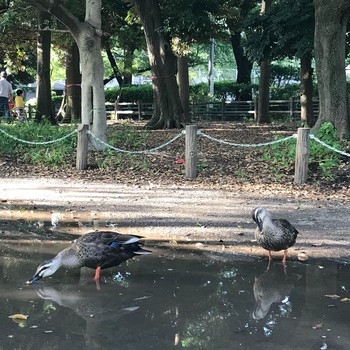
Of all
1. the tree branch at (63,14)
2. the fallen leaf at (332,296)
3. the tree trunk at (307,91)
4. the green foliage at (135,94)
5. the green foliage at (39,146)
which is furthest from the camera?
the green foliage at (135,94)

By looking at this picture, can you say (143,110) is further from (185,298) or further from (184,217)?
(185,298)

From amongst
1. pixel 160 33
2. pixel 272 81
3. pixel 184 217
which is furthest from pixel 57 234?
pixel 272 81

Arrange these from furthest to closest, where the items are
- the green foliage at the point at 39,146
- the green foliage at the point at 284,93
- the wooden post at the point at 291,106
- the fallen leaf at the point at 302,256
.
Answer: the green foliage at the point at 284,93
the wooden post at the point at 291,106
the green foliage at the point at 39,146
the fallen leaf at the point at 302,256

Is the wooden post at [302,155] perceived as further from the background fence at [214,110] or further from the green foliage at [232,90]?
the green foliage at [232,90]

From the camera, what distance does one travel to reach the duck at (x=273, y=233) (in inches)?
243

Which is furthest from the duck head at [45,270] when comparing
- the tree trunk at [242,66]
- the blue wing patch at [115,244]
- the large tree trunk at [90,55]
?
the tree trunk at [242,66]

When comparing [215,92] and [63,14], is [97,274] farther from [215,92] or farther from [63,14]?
[215,92]

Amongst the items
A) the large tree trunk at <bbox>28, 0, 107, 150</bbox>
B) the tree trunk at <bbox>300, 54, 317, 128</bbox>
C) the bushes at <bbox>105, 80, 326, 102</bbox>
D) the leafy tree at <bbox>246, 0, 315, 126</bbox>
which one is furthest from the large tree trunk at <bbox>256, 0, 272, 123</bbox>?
the large tree trunk at <bbox>28, 0, 107, 150</bbox>

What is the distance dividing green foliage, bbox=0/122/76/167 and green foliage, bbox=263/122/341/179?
473cm

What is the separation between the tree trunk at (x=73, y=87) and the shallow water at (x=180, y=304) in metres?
20.0

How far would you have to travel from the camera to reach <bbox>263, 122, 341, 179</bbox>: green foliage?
11156 millimetres

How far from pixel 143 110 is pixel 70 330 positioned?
2883 centimetres

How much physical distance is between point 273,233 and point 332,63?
8.96m

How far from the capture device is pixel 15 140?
50.1ft
